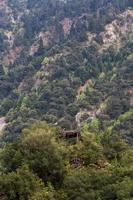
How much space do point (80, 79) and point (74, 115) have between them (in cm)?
1889

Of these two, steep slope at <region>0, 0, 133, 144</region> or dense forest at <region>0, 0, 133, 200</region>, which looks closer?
dense forest at <region>0, 0, 133, 200</region>

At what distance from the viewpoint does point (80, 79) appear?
6526 inches

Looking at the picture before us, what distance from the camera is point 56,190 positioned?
165ft

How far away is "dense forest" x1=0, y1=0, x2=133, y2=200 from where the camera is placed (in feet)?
159

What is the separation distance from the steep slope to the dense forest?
292 millimetres

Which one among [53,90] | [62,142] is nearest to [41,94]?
[53,90]

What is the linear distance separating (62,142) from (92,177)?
8.95 metres

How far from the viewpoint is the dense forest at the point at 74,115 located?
159 ft

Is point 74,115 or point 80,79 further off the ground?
point 80,79

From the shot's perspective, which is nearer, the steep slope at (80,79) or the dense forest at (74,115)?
the dense forest at (74,115)

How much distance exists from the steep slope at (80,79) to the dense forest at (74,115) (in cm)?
29

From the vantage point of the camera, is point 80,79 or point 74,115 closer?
point 74,115

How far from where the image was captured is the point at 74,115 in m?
150

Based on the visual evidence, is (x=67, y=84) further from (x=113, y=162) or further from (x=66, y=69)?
(x=113, y=162)
